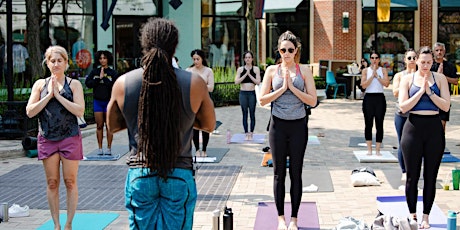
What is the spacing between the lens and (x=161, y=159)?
12.3 feet

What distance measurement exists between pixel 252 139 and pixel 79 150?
7.66 m

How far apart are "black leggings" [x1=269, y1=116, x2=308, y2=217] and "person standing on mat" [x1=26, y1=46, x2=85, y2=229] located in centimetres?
180

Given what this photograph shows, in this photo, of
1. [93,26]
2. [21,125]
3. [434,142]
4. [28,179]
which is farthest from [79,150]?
[93,26]

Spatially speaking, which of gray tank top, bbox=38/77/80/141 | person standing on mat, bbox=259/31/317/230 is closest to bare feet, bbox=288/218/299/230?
person standing on mat, bbox=259/31/317/230

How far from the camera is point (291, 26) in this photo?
99.5 feet

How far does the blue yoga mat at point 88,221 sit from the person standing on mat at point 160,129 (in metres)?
3.35

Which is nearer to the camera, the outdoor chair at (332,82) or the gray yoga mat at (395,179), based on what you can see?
the gray yoga mat at (395,179)

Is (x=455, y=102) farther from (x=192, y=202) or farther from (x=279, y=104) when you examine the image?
(x=192, y=202)

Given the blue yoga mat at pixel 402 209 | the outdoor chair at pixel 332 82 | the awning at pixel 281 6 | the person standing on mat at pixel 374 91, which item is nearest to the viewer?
the blue yoga mat at pixel 402 209

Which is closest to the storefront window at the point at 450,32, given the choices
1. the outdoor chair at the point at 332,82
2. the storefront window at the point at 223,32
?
the outdoor chair at the point at 332,82

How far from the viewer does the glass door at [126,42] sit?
24.4m

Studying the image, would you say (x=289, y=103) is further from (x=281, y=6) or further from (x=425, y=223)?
(x=281, y=6)

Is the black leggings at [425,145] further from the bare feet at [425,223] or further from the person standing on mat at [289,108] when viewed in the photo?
the person standing on mat at [289,108]

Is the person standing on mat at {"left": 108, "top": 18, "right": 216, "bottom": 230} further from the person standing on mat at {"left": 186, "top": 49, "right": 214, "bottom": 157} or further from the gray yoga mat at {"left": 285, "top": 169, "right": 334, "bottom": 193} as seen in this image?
the person standing on mat at {"left": 186, "top": 49, "right": 214, "bottom": 157}
